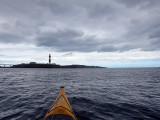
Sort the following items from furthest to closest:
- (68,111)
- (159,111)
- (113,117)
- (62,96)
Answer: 1. (159,111)
2. (113,117)
3. (62,96)
4. (68,111)

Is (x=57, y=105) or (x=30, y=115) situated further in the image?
(x=30, y=115)

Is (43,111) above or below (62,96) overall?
below

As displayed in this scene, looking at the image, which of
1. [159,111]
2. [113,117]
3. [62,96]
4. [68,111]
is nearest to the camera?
[68,111]

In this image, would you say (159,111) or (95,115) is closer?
(95,115)

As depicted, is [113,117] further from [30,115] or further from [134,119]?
[30,115]

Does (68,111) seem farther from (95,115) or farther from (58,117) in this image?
(95,115)

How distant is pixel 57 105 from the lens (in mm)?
7070

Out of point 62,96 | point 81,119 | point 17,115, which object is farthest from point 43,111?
point 81,119

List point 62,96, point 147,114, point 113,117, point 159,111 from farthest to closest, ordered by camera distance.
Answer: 1. point 159,111
2. point 147,114
3. point 113,117
4. point 62,96

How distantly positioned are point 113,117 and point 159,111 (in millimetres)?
5045

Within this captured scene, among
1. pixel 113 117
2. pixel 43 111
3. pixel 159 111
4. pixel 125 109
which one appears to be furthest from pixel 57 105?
pixel 159 111

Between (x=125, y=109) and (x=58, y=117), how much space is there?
676cm

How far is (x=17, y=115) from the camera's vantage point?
855 centimetres

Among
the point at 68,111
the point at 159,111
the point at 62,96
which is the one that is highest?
the point at 62,96
